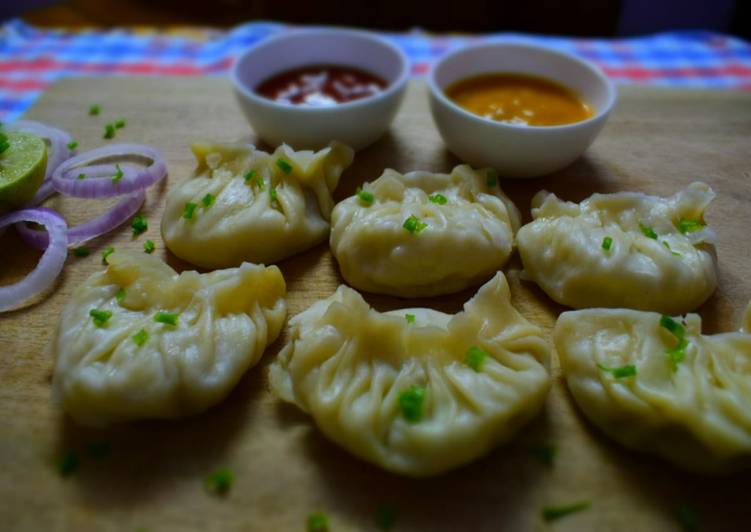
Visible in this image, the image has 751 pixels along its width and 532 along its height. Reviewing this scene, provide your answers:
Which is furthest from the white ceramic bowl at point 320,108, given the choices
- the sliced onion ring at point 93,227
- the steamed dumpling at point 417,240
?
the sliced onion ring at point 93,227

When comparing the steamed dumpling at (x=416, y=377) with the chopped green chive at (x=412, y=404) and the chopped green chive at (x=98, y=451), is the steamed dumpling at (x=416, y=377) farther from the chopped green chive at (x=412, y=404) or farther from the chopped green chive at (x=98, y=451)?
the chopped green chive at (x=98, y=451)

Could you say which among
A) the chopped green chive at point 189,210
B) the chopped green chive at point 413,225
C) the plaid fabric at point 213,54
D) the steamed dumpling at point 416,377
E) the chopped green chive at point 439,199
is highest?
the chopped green chive at point 413,225

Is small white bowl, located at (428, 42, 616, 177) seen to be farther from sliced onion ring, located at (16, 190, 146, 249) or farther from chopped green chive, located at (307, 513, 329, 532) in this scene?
chopped green chive, located at (307, 513, 329, 532)

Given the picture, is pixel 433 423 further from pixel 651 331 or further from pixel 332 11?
pixel 332 11

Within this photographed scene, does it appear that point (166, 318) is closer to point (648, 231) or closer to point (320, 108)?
point (320, 108)

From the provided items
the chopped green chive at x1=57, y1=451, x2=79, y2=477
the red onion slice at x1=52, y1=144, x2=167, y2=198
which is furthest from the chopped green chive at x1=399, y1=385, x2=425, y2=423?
the red onion slice at x1=52, y1=144, x2=167, y2=198

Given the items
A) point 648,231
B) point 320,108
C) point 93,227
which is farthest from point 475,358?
point 93,227
